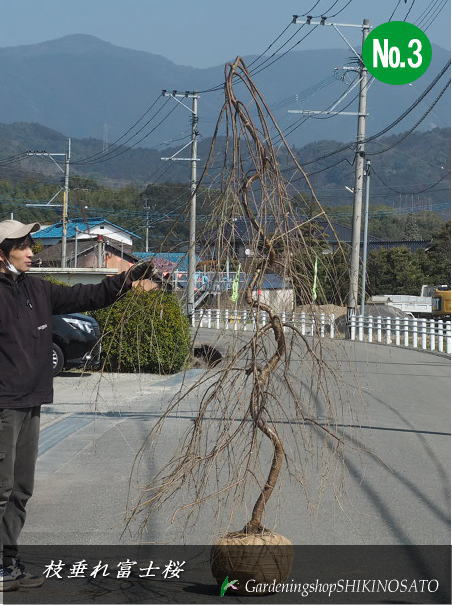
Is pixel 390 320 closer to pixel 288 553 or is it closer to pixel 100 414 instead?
pixel 100 414

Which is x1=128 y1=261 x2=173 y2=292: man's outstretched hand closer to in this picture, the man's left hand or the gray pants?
the man's left hand

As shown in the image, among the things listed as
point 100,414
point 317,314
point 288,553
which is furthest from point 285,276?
point 100,414

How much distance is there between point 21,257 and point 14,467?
1154 mm

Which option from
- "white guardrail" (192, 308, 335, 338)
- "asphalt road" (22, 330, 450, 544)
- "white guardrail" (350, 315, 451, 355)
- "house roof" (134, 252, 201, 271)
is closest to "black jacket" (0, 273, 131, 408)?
"house roof" (134, 252, 201, 271)

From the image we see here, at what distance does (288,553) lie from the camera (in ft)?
17.7

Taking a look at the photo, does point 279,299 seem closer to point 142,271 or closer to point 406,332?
point 142,271

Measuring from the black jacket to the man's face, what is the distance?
0.05 m

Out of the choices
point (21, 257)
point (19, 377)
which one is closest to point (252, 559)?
point (19, 377)

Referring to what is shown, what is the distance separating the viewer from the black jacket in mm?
5512

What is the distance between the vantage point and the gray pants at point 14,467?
5.45 m

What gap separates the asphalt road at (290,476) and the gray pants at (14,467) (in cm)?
42

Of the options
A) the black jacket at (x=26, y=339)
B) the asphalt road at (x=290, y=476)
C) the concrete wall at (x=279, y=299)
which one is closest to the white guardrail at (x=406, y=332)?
the asphalt road at (x=290, y=476)

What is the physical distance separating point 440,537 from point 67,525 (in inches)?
99.6

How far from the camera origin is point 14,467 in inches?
220
